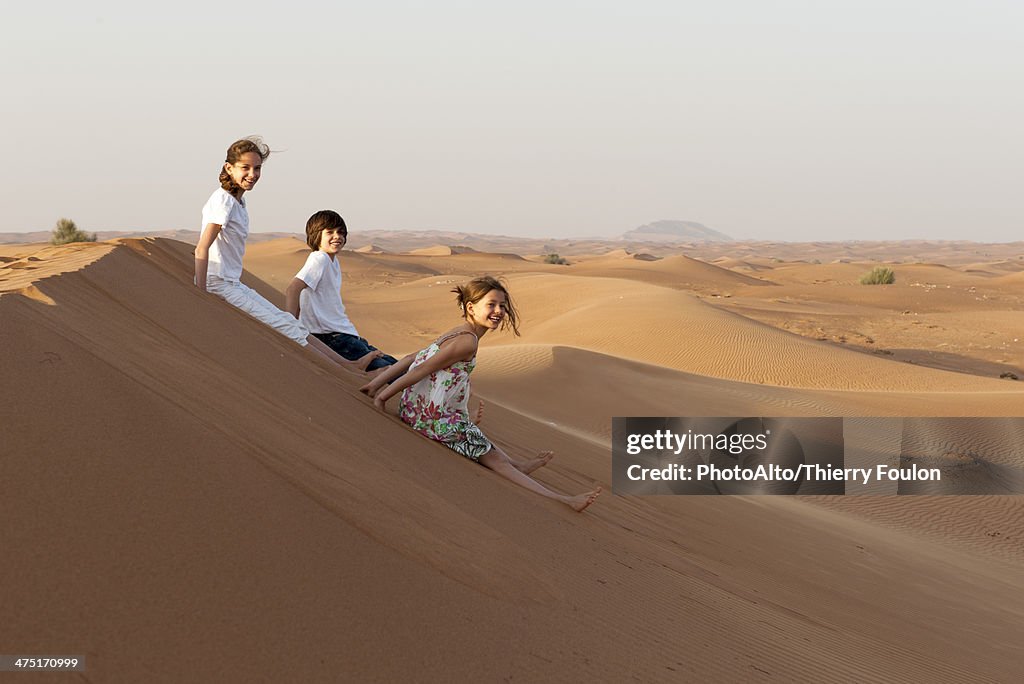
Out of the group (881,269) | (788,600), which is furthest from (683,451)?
(881,269)

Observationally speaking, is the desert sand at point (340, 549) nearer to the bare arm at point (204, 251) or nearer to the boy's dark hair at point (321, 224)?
the bare arm at point (204, 251)

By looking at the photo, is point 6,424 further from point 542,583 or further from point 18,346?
point 542,583

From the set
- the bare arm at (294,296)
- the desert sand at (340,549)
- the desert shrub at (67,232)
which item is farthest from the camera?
the desert shrub at (67,232)

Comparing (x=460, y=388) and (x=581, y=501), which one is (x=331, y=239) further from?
(x=581, y=501)

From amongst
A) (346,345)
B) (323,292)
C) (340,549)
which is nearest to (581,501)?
(340,549)

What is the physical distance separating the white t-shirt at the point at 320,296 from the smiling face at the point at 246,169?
29.8 inches

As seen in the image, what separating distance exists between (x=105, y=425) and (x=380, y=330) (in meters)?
20.6

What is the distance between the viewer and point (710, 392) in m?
13.3

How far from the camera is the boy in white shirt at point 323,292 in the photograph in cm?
661

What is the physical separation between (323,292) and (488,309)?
94.8 inches

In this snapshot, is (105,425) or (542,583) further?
(542,583)

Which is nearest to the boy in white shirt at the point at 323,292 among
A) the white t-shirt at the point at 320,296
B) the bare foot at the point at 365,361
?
the white t-shirt at the point at 320,296

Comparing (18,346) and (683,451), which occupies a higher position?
(18,346)

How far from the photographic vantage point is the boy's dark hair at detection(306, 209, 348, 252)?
6.66 m
